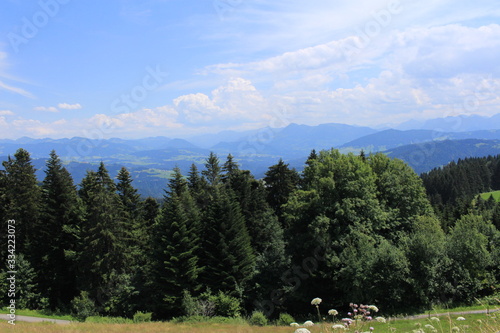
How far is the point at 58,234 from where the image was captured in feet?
121

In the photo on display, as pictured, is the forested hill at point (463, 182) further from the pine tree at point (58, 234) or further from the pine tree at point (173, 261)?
the pine tree at point (58, 234)

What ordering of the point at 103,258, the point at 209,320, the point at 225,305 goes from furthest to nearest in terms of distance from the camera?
1. the point at 103,258
2. the point at 225,305
3. the point at 209,320

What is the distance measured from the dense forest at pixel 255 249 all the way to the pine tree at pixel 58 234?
13 centimetres

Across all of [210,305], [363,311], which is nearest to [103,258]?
[210,305]

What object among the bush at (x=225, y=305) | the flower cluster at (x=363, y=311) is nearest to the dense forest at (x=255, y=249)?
the bush at (x=225, y=305)

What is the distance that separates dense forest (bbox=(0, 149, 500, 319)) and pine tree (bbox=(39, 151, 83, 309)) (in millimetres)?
128

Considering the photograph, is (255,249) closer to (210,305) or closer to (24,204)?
(210,305)

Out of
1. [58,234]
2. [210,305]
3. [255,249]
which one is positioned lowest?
[210,305]

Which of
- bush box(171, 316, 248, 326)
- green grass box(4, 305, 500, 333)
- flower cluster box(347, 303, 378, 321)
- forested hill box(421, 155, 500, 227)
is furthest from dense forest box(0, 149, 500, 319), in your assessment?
forested hill box(421, 155, 500, 227)

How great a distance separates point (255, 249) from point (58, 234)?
76.7 ft

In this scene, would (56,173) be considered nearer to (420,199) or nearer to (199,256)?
(199,256)

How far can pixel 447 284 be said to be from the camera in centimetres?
2302

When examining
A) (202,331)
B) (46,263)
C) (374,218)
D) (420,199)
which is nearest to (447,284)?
(374,218)

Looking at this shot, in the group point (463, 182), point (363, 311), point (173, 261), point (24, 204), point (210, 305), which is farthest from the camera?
point (463, 182)
